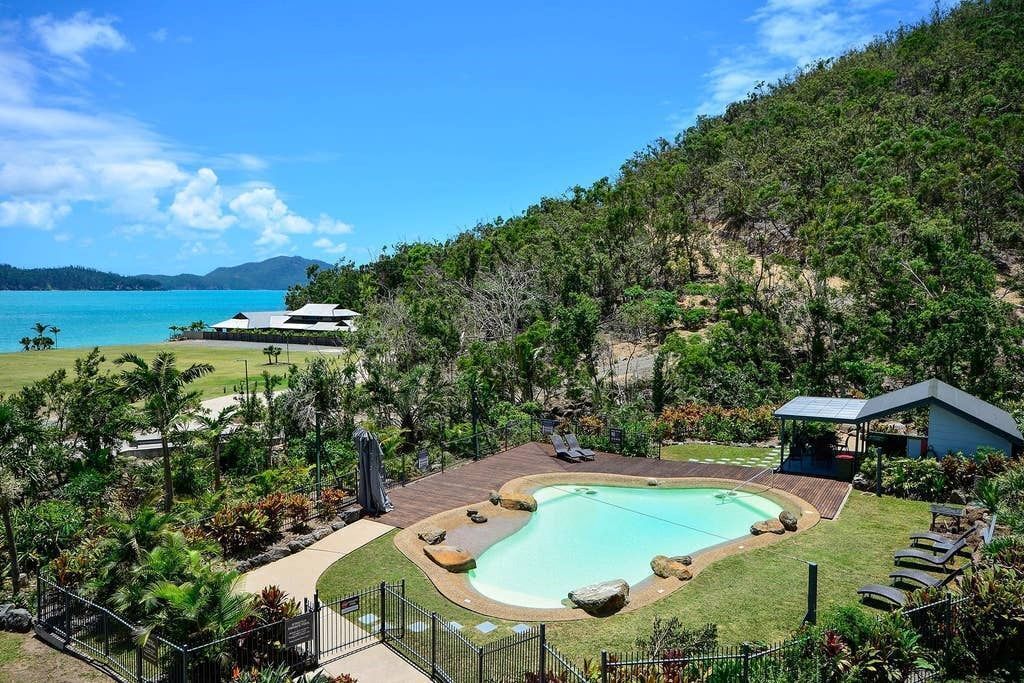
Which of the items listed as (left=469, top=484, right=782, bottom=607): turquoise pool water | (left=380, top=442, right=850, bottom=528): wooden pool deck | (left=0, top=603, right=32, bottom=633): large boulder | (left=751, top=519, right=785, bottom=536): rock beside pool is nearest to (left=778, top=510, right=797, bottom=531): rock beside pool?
(left=751, top=519, right=785, bottom=536): rock beside pool

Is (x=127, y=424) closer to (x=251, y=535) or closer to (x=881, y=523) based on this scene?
(x=251, y=535)

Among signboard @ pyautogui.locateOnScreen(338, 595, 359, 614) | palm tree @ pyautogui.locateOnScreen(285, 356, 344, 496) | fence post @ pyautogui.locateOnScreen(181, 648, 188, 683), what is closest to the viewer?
fence post @ pyautogui.locateOnScreen(181, 648, 188, 683)

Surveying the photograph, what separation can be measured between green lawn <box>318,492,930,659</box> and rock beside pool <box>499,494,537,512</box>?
12.3 ft

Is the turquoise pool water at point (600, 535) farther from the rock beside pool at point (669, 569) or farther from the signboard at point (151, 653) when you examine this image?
the signboard at point (151, 653)

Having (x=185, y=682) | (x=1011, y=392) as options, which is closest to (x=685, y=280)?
(x=1011, y=392)

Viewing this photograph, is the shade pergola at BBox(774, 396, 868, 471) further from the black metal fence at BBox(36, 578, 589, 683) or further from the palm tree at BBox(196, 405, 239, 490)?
the palm tree at BBox(196, 405, 239, 490)

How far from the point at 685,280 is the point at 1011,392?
25016 millimetres

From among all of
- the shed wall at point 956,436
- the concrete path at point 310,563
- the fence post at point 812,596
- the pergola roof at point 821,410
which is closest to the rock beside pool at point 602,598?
the fence post at point 812,596

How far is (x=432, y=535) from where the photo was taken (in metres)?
15.4

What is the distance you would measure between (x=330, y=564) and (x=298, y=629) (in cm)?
455

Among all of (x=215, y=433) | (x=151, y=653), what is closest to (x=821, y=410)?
(x=151, y=653)

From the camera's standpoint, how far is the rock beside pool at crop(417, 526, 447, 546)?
15.3m

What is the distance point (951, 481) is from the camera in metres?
17.6

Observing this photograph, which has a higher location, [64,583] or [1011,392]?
[1011,392]
